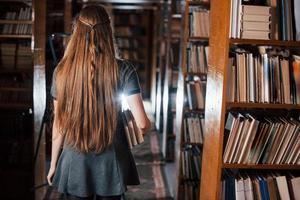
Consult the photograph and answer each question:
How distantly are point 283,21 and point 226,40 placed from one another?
0.32 meters

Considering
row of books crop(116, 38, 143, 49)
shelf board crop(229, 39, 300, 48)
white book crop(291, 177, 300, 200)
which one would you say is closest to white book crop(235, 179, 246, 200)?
white book crop(291, 177, 300, 200)

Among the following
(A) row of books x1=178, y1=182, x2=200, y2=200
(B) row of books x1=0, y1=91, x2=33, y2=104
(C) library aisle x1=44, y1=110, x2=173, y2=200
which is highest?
(B) row of books x1=0, y1=91, x2=33, y2=104

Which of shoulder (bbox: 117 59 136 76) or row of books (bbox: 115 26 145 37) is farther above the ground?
row of books (bbox: 115 26 145 37)

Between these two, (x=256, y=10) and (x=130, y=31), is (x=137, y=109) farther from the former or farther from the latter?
(x=130, y=31)

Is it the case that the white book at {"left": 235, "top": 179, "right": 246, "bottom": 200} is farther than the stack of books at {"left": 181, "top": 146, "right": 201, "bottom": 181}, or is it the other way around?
the stack of books at {"left": 181, "top": 146, "right": 201, "bottom": 181}

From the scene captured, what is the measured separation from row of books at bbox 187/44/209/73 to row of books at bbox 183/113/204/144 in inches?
15.7

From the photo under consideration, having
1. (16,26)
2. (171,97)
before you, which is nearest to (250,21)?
(16,26)

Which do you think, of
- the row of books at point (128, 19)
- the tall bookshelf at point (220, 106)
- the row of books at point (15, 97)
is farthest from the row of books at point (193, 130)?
the row of books at point (128, 19)

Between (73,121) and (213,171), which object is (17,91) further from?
(213,171)

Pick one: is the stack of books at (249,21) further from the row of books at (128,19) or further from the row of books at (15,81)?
the row of books at (128,19)

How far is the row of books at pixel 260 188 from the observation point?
2.09 metres

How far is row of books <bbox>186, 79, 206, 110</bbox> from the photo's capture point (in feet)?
11.2

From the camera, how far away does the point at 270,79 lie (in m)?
2.01

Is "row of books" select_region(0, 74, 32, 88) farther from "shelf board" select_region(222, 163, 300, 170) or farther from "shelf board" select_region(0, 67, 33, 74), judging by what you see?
"shelf board" select_region(222, 163, 300, 170)
